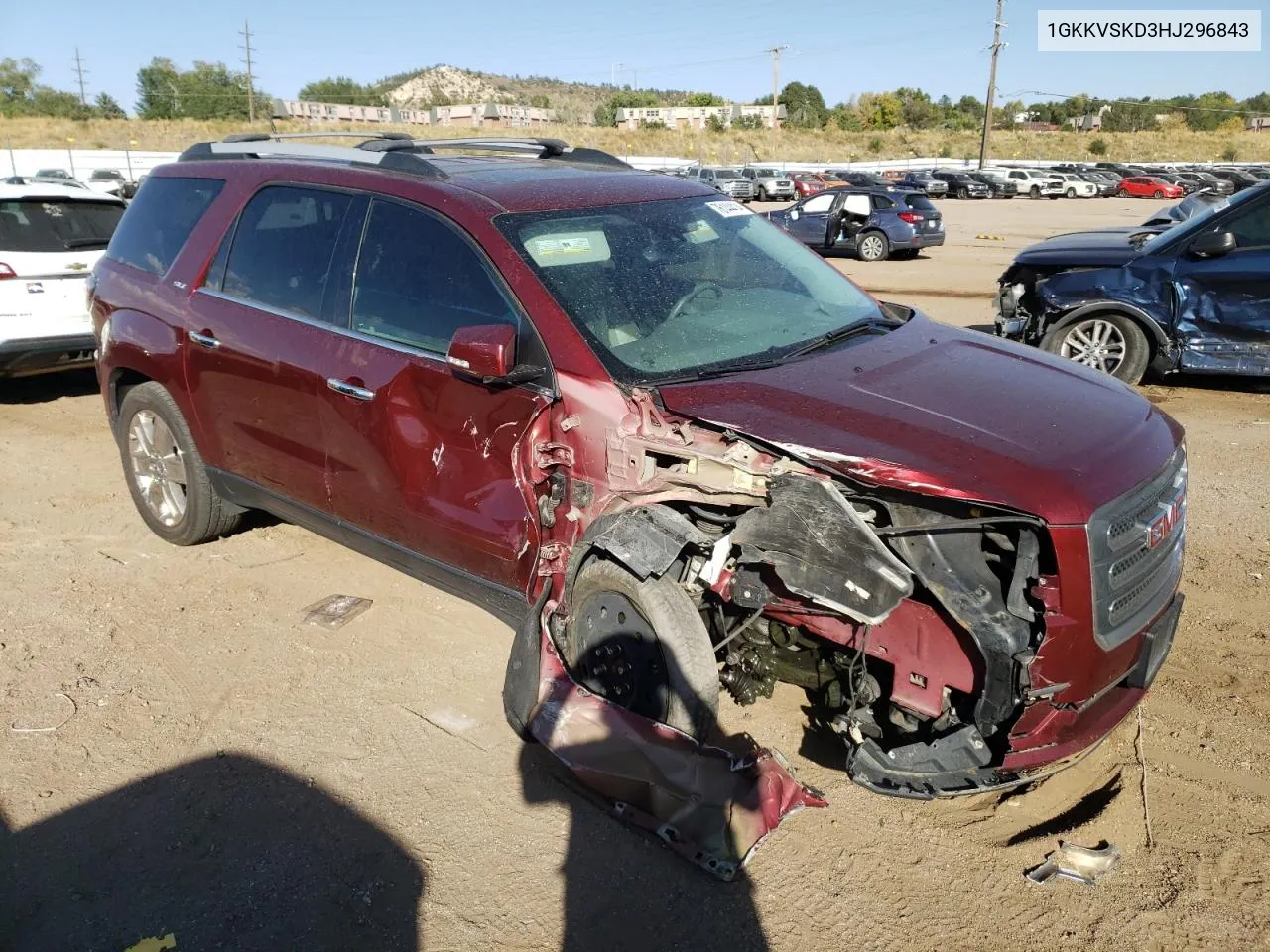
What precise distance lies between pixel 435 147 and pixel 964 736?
12.6 feet

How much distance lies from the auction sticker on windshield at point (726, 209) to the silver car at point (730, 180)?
3134cm

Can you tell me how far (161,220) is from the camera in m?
5.06

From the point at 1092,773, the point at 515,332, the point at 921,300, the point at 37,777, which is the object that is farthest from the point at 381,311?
the point at 921,300

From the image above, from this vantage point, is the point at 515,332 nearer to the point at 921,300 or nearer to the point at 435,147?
the point at 435,147

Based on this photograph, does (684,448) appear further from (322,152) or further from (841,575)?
(322,152)

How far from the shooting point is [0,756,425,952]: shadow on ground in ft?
8.83

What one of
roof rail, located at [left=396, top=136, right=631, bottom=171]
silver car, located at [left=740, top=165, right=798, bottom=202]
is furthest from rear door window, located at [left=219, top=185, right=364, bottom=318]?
silver car, located at [left=740, top=165, right=798, bottom=202]

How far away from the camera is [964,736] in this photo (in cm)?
277

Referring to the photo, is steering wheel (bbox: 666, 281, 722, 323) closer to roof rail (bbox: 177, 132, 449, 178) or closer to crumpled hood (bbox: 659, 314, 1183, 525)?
crumpled hood (bbox: 659, 314, 1183, 525)

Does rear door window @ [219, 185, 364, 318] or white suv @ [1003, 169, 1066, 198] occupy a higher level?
white suv @ [1003, 169, 1066, 198]

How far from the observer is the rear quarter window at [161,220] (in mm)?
4828

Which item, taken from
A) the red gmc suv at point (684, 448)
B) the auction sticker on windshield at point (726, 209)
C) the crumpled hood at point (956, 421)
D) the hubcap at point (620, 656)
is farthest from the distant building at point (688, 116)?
the hubcap at point (620, 656)

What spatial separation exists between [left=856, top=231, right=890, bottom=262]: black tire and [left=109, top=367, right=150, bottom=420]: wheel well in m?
17.4

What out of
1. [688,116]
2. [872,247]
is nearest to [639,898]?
[872,247]
